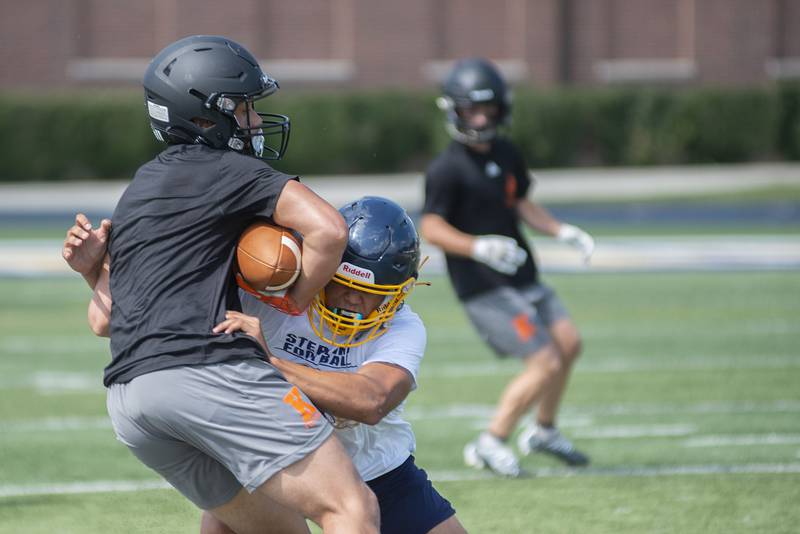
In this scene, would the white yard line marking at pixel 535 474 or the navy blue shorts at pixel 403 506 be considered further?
the white yard line marking at pixel 535 474

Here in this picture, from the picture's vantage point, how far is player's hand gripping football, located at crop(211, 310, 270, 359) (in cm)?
361

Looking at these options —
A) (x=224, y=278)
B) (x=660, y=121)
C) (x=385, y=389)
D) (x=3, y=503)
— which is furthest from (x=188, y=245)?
(x=660, y=121)

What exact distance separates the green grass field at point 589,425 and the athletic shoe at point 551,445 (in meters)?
0.11

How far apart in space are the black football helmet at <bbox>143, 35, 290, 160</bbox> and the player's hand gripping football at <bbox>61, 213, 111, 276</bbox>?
1.18 feet

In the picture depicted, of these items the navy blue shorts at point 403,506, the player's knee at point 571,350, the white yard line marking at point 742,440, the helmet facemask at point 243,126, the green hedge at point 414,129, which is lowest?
the green hedge at point 414,129

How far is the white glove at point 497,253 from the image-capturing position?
6.95 meters

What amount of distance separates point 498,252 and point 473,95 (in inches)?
39.4

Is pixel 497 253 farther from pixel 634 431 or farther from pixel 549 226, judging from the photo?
pixel 634 431

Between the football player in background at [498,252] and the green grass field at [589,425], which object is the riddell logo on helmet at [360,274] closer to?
the green grass field at [589,425]

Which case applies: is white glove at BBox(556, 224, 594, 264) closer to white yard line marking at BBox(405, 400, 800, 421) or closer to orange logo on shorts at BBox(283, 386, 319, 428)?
white yard line marking at BBox(405, 400, 800, 421)

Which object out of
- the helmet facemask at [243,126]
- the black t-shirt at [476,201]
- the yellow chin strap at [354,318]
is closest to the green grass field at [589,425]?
the black t-shirt at [476,201]

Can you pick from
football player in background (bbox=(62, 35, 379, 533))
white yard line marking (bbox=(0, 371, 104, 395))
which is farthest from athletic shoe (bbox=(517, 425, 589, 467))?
white yard line marking (bbox=(0, 371, 104, 395))

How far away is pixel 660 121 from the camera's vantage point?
29.5 m

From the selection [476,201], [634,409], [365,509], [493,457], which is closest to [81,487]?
[493,457]
